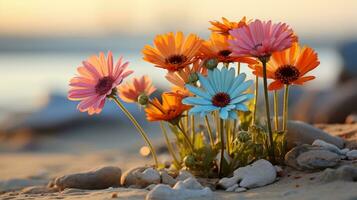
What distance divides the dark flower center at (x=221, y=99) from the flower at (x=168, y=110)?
0.24 metres

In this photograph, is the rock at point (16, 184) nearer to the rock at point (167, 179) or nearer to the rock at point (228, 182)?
the rock at point (167, 179)

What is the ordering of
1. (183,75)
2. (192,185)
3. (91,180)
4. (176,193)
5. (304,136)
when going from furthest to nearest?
(304,136)
(91,180)
(183,75)
(192,185)
(176,193)

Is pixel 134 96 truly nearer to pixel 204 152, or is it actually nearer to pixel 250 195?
pixel 204 152

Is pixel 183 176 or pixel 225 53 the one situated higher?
pixel 225 53

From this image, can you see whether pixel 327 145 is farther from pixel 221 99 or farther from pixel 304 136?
pixel 221 99

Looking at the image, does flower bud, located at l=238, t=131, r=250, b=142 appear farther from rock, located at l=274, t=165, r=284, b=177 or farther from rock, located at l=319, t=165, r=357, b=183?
rock, located at l=319, t=165, r=357, b=183

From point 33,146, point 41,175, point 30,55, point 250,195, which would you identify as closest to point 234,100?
point 250,195

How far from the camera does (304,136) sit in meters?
3.95

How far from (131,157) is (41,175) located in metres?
1.69

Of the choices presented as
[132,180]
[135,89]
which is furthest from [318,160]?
[135,89]

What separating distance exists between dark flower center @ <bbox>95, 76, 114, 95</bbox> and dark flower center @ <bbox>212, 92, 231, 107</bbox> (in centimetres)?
52

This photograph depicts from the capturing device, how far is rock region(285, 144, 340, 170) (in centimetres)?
343

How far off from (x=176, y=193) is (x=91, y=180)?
2.84 ft

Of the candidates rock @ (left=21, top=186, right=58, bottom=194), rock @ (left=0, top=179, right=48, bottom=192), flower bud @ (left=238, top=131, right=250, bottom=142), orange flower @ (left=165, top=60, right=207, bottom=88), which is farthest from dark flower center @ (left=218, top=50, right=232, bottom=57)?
rock @ (left=0, top=179, right=48, bottom=192)
